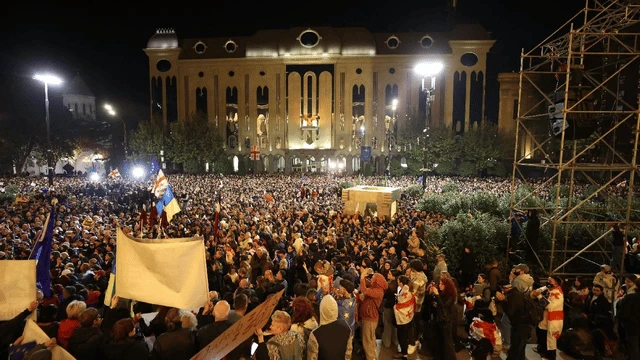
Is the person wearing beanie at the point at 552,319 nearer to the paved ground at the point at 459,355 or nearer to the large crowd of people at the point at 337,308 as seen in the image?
the large crowd of people at the point at 337,308

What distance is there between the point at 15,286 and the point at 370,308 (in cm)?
442

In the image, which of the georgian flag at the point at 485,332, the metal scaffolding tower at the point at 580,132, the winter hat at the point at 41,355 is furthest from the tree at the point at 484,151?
the winter hat at the point at 41,355

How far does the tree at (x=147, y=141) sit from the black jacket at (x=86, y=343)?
4449cm

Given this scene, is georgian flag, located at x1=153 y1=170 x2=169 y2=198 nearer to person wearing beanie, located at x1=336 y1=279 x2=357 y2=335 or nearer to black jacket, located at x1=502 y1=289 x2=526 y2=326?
person wearing beanie, located at x1=336 y1=279 x2=357 y2=335

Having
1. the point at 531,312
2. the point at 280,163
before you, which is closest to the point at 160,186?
the point at 531,312

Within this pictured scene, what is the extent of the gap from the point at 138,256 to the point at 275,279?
2.66 m

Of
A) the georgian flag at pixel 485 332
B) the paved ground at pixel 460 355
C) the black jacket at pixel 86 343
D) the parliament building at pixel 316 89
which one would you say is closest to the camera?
the black jacket at pixel 86 343

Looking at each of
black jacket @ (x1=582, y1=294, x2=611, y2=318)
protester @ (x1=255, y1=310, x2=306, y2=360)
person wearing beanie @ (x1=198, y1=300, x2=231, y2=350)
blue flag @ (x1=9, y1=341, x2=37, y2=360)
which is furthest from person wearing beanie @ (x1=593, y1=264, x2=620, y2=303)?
blue flag @ (x1=9, y1=341, x2=37, y2=360)

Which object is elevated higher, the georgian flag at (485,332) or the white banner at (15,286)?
the white banner at (15,286)

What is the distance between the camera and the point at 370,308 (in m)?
5.78

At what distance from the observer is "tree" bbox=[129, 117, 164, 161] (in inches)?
1810

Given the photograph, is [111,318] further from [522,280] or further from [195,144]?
[195,144]

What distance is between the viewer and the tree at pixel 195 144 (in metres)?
46.0

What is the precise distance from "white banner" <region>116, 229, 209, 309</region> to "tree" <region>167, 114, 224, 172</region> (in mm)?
42433
